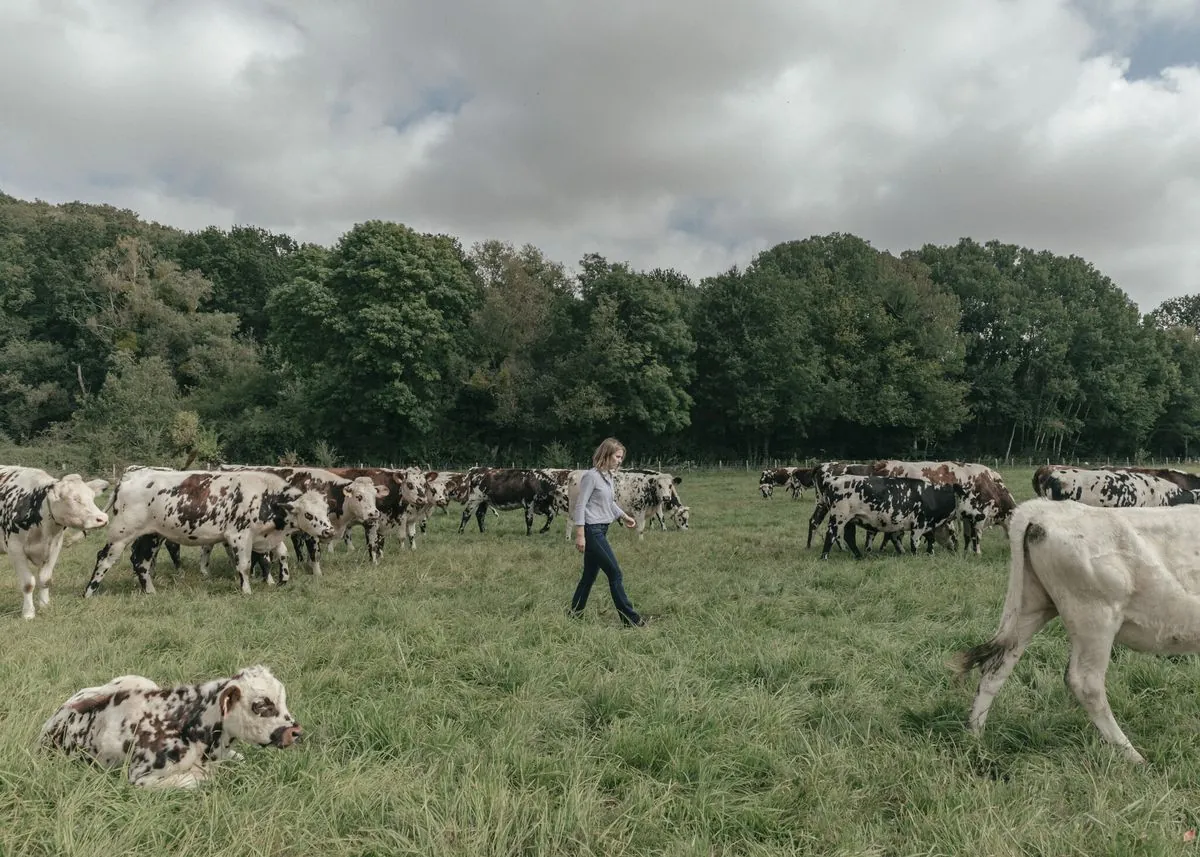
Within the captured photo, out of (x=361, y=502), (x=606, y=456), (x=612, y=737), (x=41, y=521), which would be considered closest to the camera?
(x=612, y=737)

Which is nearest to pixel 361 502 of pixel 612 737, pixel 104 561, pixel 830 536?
pixel 104 561

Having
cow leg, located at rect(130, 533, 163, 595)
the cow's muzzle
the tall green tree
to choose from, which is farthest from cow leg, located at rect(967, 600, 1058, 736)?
the tall green tree

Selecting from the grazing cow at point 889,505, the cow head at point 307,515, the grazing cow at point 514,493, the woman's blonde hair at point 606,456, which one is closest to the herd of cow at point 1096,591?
the woman's blonde hair at point 606,456

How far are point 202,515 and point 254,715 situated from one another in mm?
6996

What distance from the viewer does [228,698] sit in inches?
143

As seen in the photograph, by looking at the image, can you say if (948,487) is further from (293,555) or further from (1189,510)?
(293,555)

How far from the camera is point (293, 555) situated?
44.3ft

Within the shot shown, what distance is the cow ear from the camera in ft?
11.8

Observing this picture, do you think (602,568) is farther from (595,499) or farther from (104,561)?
(104,561)

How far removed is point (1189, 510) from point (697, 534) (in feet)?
37.3

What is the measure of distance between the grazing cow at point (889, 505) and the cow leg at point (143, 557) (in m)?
10.7

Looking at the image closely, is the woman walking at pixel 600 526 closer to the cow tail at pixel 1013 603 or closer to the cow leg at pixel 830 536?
the cow tail at pixel 1013 603

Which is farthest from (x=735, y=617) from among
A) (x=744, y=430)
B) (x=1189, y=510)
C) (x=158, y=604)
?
(x=744, y=430)

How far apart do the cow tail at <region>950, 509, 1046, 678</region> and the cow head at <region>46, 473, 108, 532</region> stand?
911 cm
